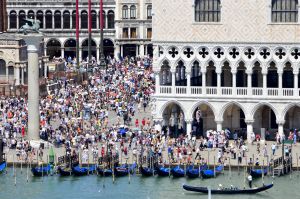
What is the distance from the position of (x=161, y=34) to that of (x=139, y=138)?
22.5 feet

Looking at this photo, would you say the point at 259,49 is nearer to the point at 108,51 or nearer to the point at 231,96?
the point at 231,96

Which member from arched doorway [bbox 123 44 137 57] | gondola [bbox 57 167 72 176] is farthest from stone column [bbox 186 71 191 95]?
arched doorway [bbox 123 44 137 57]

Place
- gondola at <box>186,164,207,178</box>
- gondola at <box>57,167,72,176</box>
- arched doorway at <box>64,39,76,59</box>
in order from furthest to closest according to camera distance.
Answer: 1. arched doorway at <box>64,39,76,59</box>
2. gondola at <box>57,167,72,176</box>
3. gondola at <box>186,164,207,178</box>

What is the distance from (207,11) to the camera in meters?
114

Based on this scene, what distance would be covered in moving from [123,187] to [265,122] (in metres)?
16.2

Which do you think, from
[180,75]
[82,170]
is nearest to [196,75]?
[180,75]

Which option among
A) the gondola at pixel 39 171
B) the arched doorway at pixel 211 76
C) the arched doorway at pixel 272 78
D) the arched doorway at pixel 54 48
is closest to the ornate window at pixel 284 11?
the arched doorway at pixel 272 78

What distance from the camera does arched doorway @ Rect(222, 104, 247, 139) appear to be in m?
115

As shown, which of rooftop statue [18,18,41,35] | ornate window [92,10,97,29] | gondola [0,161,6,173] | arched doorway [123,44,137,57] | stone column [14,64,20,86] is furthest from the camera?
ornate window [92,10,97,29]

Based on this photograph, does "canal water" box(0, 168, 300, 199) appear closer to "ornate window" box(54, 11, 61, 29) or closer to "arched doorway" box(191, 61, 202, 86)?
"arched doorway" box(191, 61, 202, 86)

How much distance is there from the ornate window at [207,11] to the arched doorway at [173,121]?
6217 mm

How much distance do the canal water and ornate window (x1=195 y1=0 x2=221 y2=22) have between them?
500 inches

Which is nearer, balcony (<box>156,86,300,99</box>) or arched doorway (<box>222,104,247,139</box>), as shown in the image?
balcony (<box>156,86,300,99</box>)

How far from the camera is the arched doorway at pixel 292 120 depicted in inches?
4513
